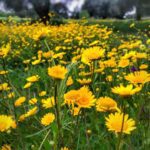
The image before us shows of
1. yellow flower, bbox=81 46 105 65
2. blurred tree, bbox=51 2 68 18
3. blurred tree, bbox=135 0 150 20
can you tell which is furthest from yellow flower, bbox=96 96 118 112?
blurred tree, bbox=51 2 68 18

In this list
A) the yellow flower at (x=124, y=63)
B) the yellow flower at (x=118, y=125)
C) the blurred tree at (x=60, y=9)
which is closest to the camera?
the yellow flower at (x=118, y=125)

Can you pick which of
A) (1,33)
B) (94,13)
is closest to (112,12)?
(94,13)

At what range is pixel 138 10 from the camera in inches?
926

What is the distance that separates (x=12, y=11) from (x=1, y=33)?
15.4 meters

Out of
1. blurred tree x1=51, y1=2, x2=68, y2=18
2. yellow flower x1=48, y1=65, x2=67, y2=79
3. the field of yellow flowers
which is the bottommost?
blurred tree x1=51, y1=2, x2=68, y2=18

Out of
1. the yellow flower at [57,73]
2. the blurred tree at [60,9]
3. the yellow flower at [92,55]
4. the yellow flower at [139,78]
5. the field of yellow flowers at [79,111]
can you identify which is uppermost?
the yellow flower at [57,73]

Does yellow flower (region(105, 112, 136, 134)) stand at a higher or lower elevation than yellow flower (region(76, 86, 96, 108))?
lower

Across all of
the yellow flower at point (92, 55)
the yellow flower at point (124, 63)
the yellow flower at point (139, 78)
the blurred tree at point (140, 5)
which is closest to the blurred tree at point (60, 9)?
the blurred tree at point (140, 5)

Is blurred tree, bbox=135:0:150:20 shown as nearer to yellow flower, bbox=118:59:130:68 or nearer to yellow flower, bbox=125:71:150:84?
yellow flower, bbox=118:59:130:68

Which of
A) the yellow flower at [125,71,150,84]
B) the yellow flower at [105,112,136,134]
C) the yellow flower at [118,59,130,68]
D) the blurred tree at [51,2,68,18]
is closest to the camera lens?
the yellow flower at [105,112,136,134]

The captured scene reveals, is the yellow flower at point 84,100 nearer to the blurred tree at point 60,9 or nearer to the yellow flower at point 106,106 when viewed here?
the yellow flower at point 106,106

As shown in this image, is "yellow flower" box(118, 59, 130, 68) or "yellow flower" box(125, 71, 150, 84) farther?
"yellow flower" box(118, 59, 130, 68)

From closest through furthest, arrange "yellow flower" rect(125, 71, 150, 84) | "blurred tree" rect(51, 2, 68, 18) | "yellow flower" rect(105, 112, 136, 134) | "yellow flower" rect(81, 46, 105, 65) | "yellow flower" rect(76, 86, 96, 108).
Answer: "yellow flower" rect(105, 112, 136, 134)
"yellow flower" rect(76, 86, 96, 108)
"yellow flower" rect(125, 71, 150, 84)
"yellow flower" rect(81, 46, 105, 65)
"blurred tree" rect(51, 2, 68, 18)

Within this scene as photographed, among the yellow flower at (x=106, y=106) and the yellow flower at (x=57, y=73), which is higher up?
the yellow flower at (x=57, y=73)
